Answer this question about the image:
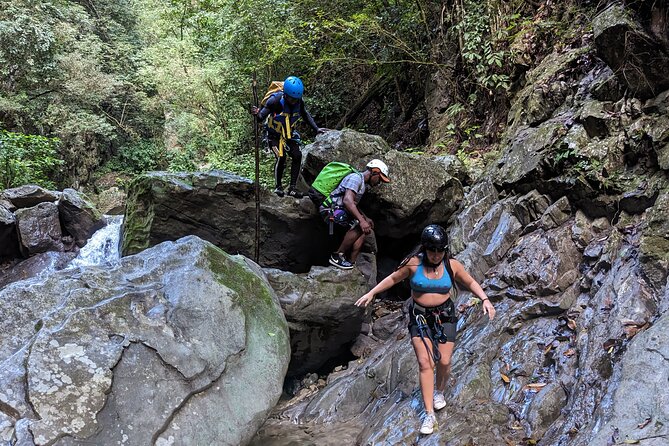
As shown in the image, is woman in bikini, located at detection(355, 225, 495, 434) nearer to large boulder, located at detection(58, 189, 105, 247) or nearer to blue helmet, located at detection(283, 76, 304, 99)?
blue helmet, located at detection(283, 76, 304, 99)

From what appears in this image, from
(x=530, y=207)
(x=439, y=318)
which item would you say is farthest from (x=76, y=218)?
(x=530, y=207)

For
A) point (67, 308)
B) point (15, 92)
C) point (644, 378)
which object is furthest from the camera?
point (15, 92)

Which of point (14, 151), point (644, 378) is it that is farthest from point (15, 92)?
point (644, 378)

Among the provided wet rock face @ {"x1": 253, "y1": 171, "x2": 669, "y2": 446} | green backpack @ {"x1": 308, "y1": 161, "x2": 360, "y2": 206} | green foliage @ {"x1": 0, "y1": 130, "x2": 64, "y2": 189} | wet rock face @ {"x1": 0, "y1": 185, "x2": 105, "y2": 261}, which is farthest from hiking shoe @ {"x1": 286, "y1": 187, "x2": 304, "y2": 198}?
green foliage @ {"x1": 0, "y1": 130, "x2": 64, "y2": 189}

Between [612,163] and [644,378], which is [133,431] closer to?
[644,378]

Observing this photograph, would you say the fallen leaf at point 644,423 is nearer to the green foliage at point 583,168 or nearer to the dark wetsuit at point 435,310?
the dark wetsuit at point 435,310

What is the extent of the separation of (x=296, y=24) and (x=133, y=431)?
38.0 ft

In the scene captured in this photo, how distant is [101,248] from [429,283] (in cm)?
1035

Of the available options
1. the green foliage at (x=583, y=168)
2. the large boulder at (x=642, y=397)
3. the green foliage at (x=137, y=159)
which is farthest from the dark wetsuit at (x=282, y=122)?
the green foliage at (x=137, y=159)

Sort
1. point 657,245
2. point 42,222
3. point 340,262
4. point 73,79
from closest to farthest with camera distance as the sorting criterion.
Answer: point 657,245 → point 340,262 → point 42,222 → point 73,79

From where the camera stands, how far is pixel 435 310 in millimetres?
4660

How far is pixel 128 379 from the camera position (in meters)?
4.50

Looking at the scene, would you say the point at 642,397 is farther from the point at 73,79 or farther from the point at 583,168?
the point at 73,79

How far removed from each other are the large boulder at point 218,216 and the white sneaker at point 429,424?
4.79m
